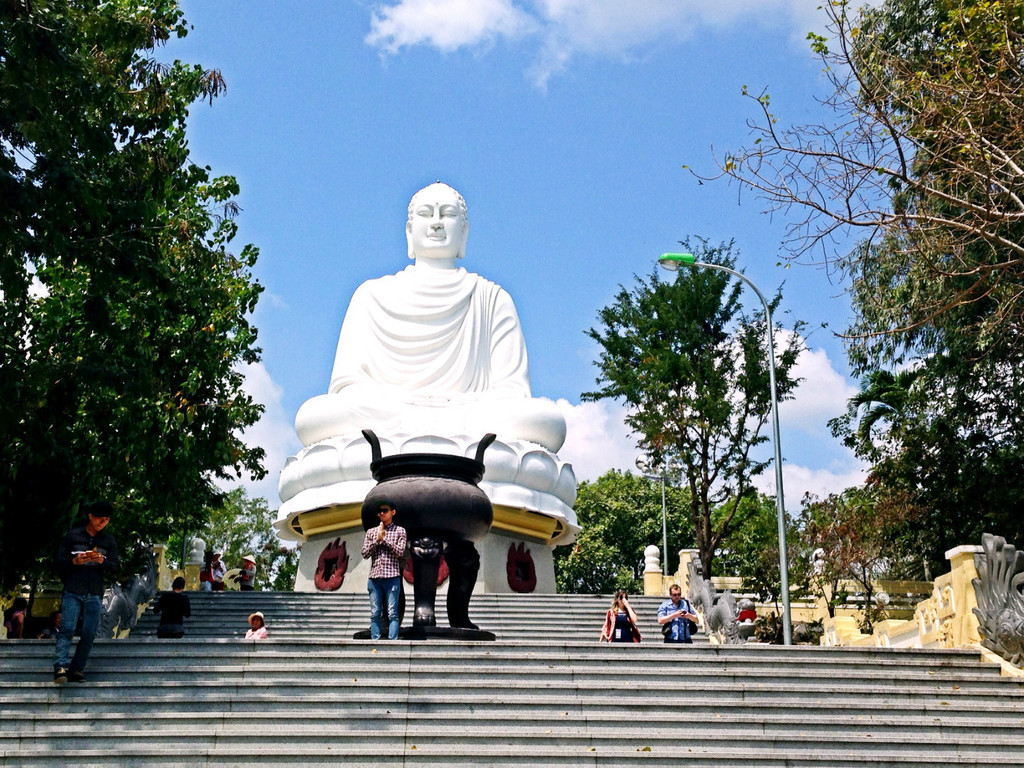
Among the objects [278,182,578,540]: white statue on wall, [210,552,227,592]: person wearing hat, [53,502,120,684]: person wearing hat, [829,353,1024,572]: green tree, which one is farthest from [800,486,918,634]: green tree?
[53,502,120,684]: person wearing hat

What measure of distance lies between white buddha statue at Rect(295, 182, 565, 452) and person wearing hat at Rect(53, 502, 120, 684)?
10850mm

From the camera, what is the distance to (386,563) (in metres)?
11.2

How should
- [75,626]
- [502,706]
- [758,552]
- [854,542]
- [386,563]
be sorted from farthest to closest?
[758,552] < [854,542] < [386,563] < [75,626] < [502,706]

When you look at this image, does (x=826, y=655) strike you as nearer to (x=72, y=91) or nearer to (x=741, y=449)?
(x=72, y=91)

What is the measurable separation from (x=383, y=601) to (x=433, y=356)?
11255 millimetres

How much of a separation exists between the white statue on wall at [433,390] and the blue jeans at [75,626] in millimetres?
9581

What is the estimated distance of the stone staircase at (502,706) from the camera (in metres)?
8.20

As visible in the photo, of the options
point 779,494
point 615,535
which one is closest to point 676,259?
point 779,494

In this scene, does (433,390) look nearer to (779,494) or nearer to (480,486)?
(480,486)

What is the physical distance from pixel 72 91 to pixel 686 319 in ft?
Result: 53.7

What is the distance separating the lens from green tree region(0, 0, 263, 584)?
36.3 ft

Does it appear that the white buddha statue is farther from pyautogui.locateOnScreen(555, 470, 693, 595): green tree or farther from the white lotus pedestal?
pyautogui.locateOnScreen(555, 470, 693, 595): green tree

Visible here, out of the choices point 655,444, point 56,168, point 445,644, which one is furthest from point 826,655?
point 655,444

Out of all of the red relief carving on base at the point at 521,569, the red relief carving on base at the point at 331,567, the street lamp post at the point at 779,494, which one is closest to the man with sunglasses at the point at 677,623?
the street lamp post at the point at 779,494
